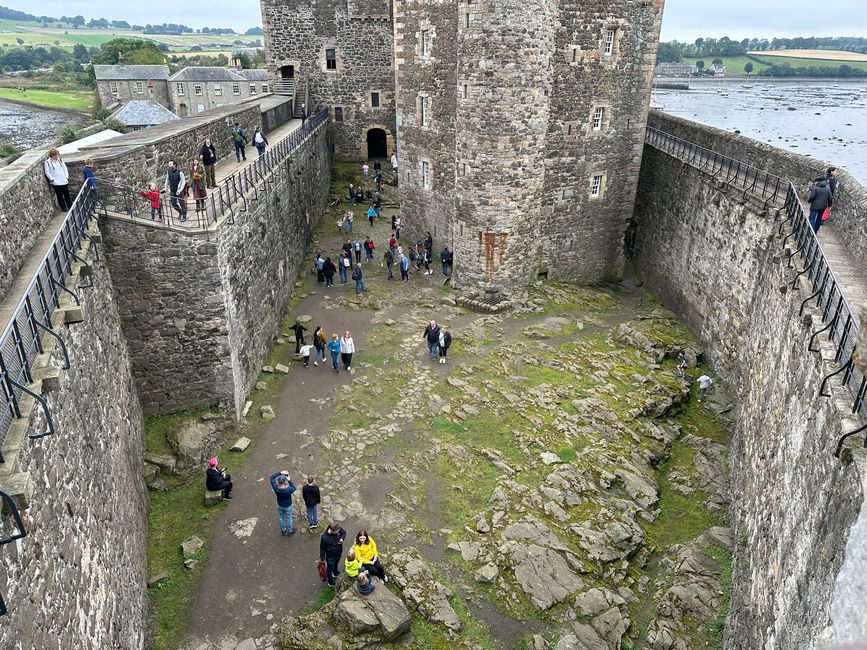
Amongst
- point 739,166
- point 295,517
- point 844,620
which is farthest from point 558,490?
point 739,166

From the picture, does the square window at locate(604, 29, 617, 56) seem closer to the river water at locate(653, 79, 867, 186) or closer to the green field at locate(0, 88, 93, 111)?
the river water at locate(653, 79, 867, 186)

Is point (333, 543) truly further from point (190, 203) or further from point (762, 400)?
A: point (190, 203)

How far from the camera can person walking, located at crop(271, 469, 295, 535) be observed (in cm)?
1130

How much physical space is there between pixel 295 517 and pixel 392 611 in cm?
333

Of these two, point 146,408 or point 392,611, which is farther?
point 146,408

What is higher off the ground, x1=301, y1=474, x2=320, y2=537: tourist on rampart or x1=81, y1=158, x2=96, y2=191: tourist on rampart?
x1=81, y1=158, x2=96, y2=191: tourist on rampart

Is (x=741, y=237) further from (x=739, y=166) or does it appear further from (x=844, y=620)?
(x=844, y=620)

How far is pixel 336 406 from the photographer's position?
15.8 meters

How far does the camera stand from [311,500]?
1155 cm

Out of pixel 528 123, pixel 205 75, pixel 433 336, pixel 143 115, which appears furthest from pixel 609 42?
pixel 205 75

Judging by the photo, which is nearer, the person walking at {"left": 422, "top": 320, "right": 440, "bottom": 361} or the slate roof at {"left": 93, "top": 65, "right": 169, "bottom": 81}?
the person walking at {"left": 422, "top": 320, "right": 440, "bottom": 361}

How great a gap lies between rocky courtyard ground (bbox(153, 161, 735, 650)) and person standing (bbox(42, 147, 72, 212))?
6570 mm

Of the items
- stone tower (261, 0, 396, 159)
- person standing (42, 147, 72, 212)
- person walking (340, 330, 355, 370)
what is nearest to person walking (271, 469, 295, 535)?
person walking (340, 330, 355, 370)

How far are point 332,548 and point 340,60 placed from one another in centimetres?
2975
